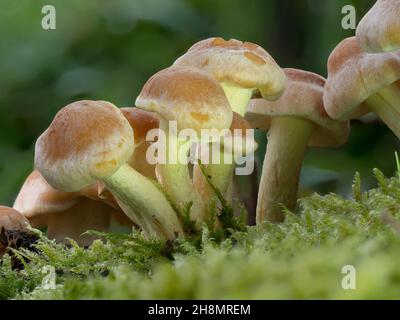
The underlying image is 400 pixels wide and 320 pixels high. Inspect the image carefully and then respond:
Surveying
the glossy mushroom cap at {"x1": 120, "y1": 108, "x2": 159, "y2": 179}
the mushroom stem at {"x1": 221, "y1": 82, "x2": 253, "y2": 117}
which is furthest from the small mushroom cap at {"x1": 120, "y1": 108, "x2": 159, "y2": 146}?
the mushroom stem at {"x1": 221, "y1": 82, "x2": 253, "y2": 117}

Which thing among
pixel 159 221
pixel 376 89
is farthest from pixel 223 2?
pixel 159 221

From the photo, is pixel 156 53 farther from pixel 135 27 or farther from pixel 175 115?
pixel 175 115

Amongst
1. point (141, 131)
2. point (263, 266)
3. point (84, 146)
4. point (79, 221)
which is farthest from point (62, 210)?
point (263, 266)

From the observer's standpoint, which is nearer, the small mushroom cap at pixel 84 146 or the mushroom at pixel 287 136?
the small mushroom cap at pixel 84 146

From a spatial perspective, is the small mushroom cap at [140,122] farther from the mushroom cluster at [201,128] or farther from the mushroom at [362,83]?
the mushroom at [362,83]

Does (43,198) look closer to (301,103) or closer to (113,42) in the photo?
(301,103)

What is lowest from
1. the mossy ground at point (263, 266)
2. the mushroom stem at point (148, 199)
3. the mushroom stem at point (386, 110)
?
the mossy ground at point (263, 266)

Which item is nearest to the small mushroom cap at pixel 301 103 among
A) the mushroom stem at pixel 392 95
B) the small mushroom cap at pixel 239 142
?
the mushroom stem at pixel 392 95

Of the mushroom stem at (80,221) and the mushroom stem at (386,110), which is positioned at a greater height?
the mushroom stem at (386,110)
